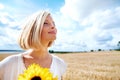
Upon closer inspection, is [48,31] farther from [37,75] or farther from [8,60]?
[37,75]

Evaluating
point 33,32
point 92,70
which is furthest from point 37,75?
point 92,70

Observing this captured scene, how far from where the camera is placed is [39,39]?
1.49m

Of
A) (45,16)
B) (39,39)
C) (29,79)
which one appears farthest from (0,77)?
(29,79)

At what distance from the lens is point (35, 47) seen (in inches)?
61.2

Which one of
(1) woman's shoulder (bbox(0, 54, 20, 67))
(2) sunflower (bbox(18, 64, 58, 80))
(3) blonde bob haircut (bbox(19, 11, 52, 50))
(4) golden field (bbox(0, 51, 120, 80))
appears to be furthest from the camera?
(4) golden field (bbox(0, 51, 120, 80))

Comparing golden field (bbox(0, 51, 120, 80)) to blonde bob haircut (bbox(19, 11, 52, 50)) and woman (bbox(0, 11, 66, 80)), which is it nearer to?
woman (bbox(0, 11, 66, 80))

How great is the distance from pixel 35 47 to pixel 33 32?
0.42 ft

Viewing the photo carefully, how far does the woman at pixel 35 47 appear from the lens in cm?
148

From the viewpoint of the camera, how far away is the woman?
148cm

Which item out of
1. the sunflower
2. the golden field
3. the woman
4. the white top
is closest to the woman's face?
the woman

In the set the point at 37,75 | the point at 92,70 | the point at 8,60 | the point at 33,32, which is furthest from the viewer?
the point at 92,70

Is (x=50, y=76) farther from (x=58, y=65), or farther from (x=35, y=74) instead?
(x=58, y=65)

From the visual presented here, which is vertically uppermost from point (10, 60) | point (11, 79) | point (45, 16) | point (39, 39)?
point (45, 16)

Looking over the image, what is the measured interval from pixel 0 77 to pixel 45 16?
0.48 m
